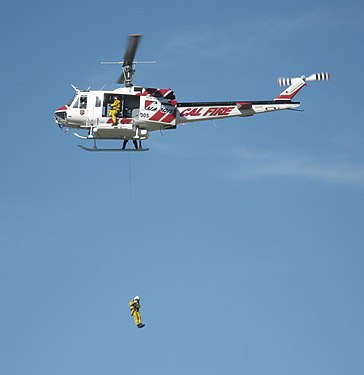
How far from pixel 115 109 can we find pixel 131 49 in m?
2.46

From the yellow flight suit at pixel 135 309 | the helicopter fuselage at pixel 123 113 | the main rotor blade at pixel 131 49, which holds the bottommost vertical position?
the yellow flight suit at pixel 135 309

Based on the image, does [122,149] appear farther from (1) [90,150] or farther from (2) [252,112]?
(2) [252,112]

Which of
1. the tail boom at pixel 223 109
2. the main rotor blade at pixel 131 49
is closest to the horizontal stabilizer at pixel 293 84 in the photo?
the tail boom at pixel 223 109

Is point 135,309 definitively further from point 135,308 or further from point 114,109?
point 114,109

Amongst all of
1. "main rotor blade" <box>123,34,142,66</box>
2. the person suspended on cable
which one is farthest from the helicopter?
the person suspended on cable

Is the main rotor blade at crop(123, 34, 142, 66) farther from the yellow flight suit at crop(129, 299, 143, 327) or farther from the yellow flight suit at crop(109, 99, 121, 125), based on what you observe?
the yellow flight suit at crop(129, 299, 143, 327)

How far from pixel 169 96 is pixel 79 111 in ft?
12.0

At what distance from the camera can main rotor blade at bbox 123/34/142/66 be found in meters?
35.4

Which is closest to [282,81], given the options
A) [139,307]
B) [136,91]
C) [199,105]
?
[199,105]

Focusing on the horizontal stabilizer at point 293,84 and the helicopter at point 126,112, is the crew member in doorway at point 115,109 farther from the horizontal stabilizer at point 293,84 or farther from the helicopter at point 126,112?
the horizontal stabilizer at point 293,84

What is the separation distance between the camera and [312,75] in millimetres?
39469

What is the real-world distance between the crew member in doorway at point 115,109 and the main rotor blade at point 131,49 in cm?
152

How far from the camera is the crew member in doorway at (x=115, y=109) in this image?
37.0 metres

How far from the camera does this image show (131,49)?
36375mm
